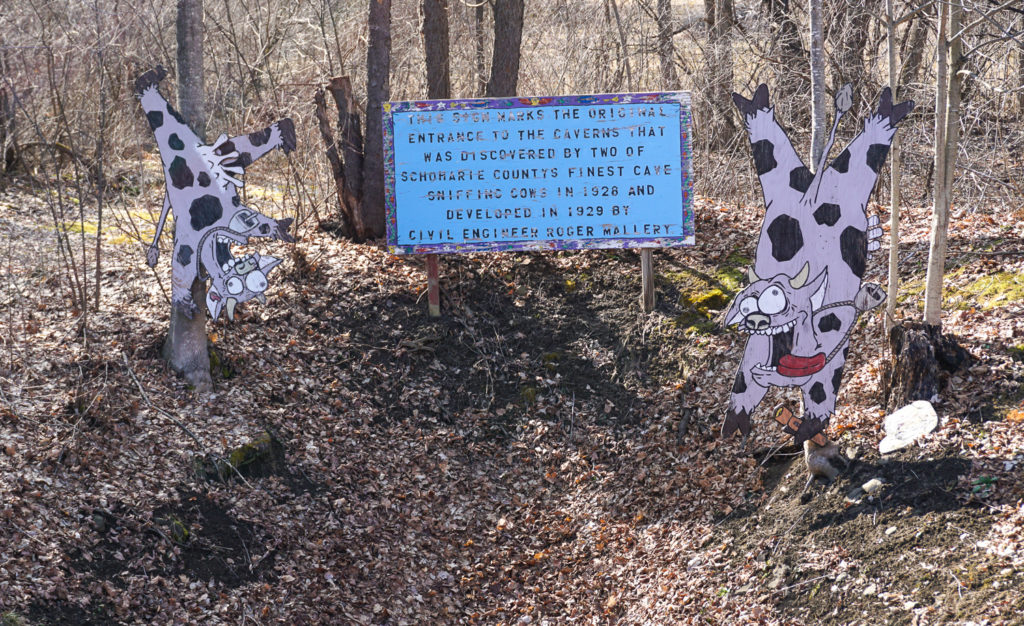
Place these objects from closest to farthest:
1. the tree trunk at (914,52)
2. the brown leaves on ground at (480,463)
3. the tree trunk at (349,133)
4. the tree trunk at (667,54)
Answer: the brown leaves on ground at (480,463) → the tree trunk at (349,133) → the tree trunk at (914,52) → the tree trunk at (667,54)

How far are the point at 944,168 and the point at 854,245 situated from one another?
148 centimetres

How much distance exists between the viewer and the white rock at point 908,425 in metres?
6.61

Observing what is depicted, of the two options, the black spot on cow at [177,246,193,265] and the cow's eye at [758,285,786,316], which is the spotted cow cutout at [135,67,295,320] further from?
the cow's eye at [758,285,786,316]

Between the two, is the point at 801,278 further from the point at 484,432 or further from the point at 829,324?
the point at 484,432

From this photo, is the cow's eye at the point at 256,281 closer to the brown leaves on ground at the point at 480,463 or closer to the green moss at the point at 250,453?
the brown leaves on ground at the point at 480,463

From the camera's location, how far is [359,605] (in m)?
6.54

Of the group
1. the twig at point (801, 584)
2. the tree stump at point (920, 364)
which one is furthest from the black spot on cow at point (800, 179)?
the twig at point (801, 584)

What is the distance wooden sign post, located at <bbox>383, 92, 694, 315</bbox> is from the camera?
9.23 metres

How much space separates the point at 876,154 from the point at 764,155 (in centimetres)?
81

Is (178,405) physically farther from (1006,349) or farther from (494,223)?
(1006,349)

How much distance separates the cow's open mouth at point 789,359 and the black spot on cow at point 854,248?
698 millimetres

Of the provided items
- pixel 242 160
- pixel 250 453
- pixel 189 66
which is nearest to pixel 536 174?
pixel 242 160

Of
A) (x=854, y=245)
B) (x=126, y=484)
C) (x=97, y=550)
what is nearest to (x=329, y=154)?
(x=126, y=484)

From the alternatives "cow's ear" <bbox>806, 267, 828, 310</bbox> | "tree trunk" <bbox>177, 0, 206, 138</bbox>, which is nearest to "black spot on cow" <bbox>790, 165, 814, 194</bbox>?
"cow's ear" <bbox>806, 267, 828, 310</bbox>
